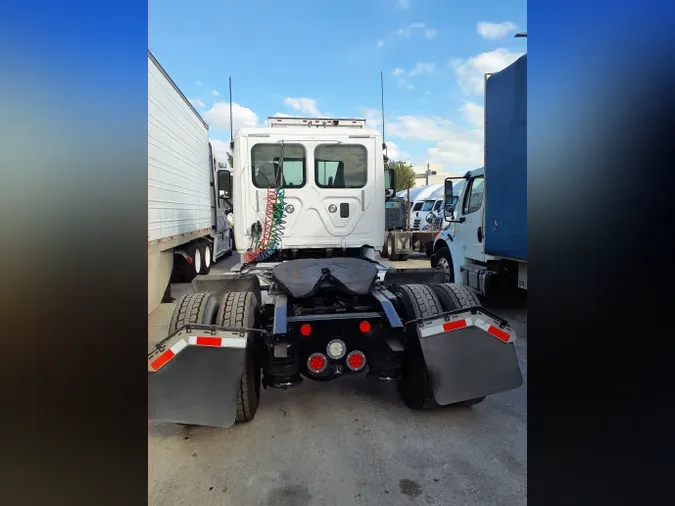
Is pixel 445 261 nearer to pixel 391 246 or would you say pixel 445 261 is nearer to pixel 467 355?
pixel 391 246

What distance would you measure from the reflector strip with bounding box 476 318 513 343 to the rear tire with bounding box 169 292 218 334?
7.18 feet

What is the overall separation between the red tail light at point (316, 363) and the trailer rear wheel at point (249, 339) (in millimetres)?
499

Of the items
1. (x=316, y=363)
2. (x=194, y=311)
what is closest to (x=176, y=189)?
(x=194, y=311)

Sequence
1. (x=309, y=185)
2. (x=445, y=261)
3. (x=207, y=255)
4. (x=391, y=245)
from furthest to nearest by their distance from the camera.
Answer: (x=391, y=245) → (x=207, y=255) → (x=445, y=261) → (x=309, y=185)

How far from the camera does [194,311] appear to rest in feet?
12.0

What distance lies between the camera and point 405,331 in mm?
3859

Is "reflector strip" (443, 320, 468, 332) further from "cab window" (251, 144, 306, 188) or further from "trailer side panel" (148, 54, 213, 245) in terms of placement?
"trailer side panel" (148, 54, 213, 245)

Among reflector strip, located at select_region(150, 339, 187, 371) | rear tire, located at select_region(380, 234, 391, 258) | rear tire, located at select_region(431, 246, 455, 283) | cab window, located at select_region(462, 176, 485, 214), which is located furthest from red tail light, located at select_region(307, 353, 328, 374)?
rear tire, located at select_region(380, 234, 391, 258)

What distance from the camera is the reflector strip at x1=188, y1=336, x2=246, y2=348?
316 cm

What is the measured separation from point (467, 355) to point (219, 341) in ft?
6.27

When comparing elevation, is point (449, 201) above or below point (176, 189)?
below

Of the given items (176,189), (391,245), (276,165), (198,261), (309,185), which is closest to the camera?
(276,165)
